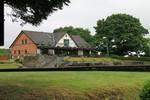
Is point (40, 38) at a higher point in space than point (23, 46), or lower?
higher

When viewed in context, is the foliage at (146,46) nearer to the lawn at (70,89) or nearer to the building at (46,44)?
the building at (46,44)

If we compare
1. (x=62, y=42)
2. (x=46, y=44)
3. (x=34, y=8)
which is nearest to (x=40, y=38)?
(x=46, y=44)

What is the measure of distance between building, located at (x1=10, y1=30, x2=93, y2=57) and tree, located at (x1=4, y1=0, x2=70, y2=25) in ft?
215

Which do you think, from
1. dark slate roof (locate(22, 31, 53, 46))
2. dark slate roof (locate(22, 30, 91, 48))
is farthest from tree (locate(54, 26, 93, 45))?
dark slate roof (locate(22, 31, 53, 46))

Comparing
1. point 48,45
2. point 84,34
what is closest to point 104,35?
point 48,45

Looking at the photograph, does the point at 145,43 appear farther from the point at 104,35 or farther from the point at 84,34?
the point at 84,34

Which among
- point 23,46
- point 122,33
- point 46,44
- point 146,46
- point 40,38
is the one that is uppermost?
point 122,33

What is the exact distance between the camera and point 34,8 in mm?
17359

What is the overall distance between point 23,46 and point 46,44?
18.3 feet

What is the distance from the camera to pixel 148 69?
109 feet

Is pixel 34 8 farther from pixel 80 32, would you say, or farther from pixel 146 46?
pixel 80 32

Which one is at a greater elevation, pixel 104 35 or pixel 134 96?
pixel 104 35

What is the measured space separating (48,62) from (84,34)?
54076mm

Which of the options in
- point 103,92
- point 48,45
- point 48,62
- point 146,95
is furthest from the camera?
point 48,45
